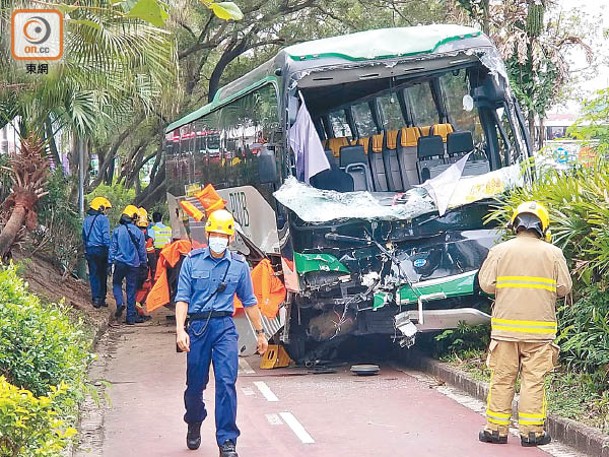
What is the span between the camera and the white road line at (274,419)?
9.65 meters

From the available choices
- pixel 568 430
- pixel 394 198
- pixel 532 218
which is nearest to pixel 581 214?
pixel 532 218

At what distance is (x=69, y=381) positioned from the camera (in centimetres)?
798

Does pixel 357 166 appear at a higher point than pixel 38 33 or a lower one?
A: lower

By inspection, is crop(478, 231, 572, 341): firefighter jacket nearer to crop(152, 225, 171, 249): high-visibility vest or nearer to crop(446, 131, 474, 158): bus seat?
crop(446, 131, 474, 158): bus seat

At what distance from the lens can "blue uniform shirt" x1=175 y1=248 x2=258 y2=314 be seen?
8.12 meters

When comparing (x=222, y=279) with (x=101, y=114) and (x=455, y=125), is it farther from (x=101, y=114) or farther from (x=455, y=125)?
(x=101, y=114)

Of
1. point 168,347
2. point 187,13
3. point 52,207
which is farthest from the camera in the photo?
point 52,207

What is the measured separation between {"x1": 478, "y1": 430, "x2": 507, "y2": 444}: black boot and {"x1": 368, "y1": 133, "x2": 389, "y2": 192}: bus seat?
4.85 meters

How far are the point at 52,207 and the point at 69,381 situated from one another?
44.9 feet

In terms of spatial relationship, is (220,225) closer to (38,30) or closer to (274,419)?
(38,30)

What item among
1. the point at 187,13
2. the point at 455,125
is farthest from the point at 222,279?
the point at 187,13

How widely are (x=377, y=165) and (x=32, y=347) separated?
6.15m

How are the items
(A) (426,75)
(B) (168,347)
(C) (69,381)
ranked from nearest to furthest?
(C) (69,381)
(A) (426,75)
(B) (168,347)

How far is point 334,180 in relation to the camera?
12.6 meters
